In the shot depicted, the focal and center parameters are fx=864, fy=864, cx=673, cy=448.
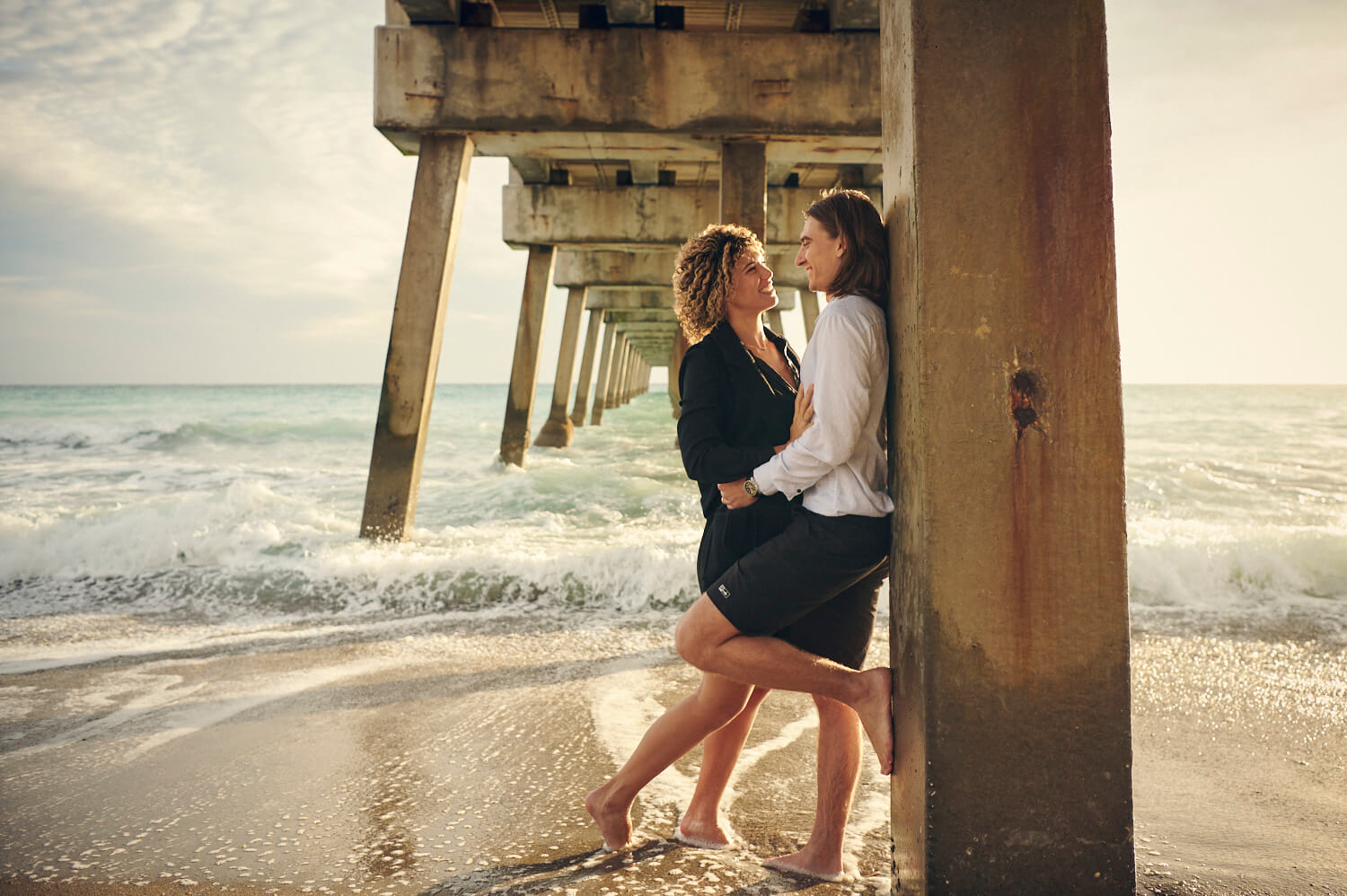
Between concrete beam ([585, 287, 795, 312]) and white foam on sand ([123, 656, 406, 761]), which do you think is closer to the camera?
white foam on sand ([123, 656, 406, 761])

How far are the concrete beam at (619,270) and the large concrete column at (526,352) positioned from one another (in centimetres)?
291

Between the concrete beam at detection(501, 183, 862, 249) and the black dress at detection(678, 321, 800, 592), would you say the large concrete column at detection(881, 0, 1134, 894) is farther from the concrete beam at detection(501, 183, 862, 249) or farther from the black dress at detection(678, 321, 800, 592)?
the concrete beam at detection(501, 183, 862, 249)

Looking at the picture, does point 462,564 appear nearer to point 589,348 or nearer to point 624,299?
point 624,299

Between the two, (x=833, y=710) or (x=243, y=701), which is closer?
(x=833, y=710)

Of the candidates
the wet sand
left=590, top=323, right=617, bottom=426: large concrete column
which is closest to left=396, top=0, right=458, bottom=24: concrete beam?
the wet sand

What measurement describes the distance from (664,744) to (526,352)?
12.3 m

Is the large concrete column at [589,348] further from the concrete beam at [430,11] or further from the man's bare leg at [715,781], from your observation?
the man's bare leg at [715,781]

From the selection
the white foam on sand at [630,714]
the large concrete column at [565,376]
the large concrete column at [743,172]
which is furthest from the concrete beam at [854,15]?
the large concrete column at [565,376]

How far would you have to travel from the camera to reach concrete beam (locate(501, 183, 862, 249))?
1170 cm

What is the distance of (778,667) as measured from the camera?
204 cm

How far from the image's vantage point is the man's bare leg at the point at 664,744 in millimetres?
2201

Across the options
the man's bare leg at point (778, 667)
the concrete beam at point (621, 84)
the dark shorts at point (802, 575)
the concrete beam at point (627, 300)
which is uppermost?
the concrete beam at point (627, 300)

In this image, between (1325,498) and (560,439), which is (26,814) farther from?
(560,439)

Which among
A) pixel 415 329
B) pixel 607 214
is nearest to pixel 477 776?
pixel 415 329
